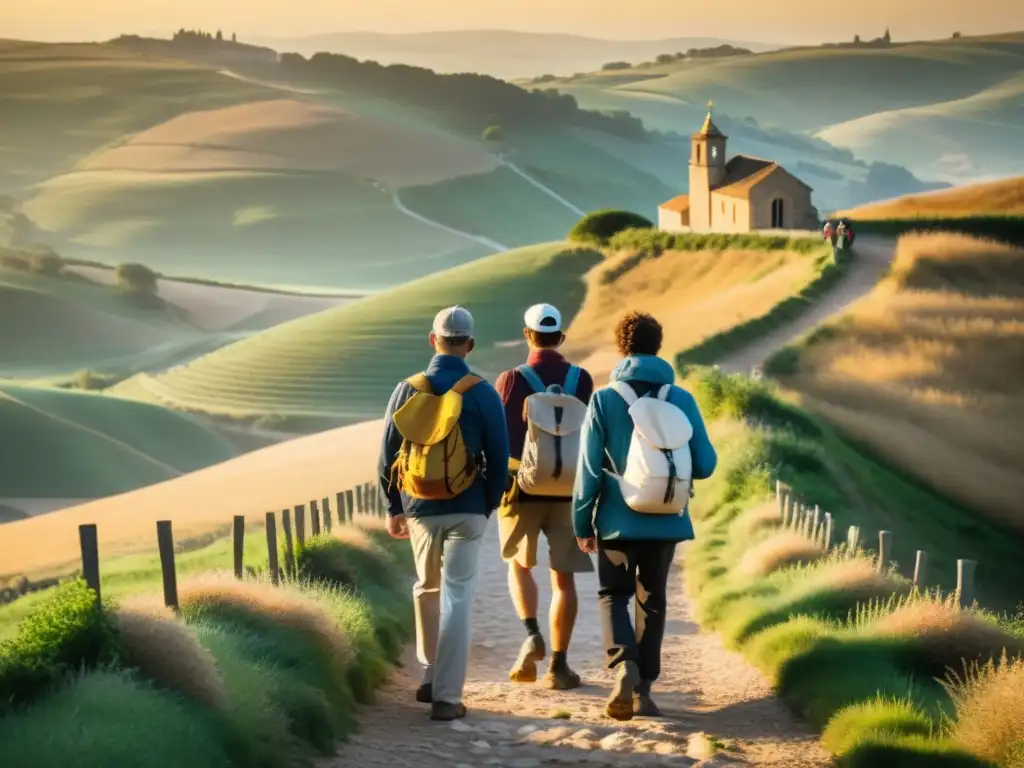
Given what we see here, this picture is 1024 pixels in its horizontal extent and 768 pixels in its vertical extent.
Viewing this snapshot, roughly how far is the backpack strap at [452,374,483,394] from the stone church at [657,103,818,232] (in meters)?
45.9

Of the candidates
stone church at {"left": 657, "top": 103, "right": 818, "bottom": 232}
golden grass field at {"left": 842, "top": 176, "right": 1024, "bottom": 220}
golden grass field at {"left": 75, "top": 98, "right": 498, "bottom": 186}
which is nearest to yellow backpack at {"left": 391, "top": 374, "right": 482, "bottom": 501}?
golden grass field at {"left": 842, "top": 176, "right": 1024, "bottom": 220}

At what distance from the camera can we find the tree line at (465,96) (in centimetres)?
16250

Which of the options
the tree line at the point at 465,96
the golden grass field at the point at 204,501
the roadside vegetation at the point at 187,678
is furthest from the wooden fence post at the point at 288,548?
the tree line at the point at 465,96

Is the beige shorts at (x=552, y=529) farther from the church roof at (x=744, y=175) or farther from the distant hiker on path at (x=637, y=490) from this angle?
the church roof at (x=744, y=175)

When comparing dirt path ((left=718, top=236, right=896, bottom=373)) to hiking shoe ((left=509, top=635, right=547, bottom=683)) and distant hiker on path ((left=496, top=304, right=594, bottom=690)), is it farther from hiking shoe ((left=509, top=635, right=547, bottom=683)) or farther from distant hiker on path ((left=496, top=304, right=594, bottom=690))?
distant hiker on path ((left=496, top=304, right=594, bottom=690))

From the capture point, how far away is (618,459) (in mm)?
6773

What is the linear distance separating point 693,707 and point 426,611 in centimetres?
145

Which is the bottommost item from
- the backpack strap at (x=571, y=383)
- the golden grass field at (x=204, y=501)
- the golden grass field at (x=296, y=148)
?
the golden grass field at (x=204, y=501)

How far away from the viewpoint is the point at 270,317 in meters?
107

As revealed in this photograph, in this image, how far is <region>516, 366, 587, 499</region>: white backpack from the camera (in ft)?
24.2

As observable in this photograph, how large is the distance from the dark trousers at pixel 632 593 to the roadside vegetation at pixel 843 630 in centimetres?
91

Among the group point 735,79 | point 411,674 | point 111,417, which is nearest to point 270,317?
point 111,417

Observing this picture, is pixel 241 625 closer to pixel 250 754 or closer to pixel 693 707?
pixel 250 754

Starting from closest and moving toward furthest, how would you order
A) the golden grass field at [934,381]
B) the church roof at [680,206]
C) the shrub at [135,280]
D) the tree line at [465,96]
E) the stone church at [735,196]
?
the golden grass field at [934,381] < the stone church at [735,196] < the church roof at [680,206] < the shrub at [135,280] < the tree line at [465,96]
